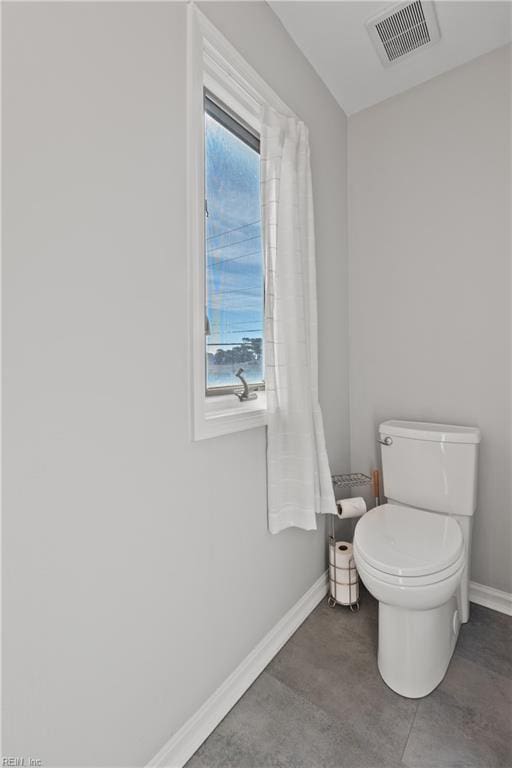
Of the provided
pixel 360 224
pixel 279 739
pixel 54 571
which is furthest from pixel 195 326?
pixel 360 224

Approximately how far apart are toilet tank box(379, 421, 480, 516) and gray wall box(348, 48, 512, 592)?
0.20 meters

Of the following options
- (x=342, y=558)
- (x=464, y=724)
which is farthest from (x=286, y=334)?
(x=464, y=724)

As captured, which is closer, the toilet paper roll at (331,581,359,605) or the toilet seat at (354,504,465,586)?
the toilet seat at (354,504,465,586)

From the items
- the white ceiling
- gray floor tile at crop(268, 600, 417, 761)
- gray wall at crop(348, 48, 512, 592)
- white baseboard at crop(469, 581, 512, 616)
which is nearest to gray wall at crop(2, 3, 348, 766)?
gray floor tile at crop(268, 600, 417, 761)

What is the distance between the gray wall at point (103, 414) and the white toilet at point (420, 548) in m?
0.57

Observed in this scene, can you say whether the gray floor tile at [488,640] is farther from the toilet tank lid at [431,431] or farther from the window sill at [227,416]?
the window sill at [227,416]

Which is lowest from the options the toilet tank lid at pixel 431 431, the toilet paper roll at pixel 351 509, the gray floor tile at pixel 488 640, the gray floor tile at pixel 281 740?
the gray floor tile at pixel 281 740

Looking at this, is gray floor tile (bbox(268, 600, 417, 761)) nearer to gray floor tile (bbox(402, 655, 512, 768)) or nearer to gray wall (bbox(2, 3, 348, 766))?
gray floor tile (bbox(402, 655, 512, 768))

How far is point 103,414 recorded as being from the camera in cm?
88

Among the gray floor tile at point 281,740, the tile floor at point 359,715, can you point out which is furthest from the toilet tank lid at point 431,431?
the gray floor tile at point 281,740

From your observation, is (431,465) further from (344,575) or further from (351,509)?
(344,575)

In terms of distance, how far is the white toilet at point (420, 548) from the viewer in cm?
126

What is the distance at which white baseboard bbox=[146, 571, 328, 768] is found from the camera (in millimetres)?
1084

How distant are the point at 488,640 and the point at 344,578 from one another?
612 millimetres
